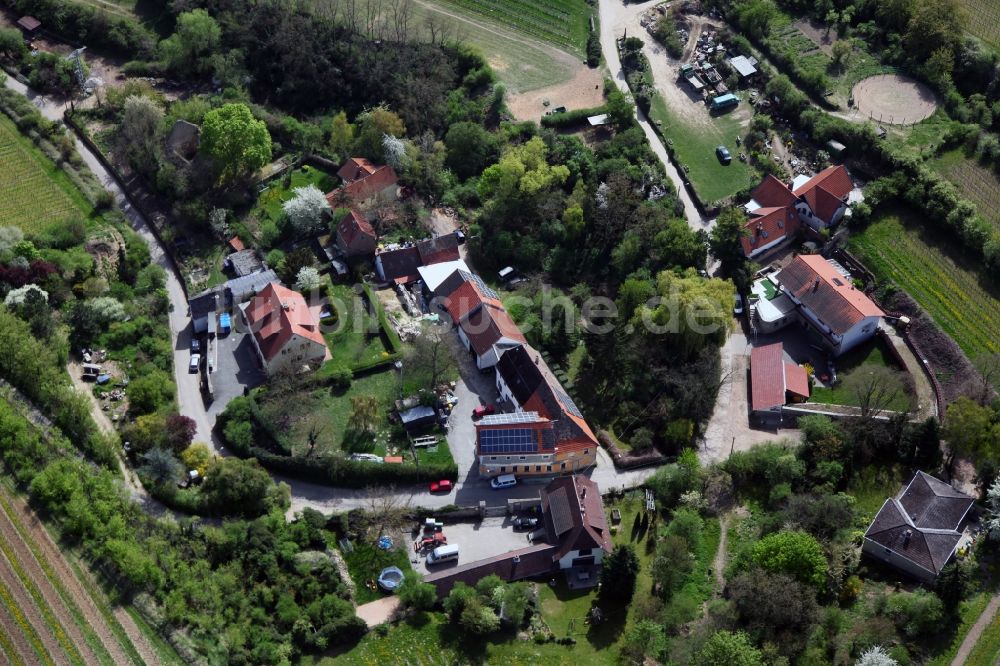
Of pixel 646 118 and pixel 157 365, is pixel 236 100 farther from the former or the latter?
pixel 646 118

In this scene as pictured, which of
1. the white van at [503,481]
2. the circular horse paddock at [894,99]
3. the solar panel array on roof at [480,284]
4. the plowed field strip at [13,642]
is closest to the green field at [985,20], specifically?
the circular horse paddock at [894,99]

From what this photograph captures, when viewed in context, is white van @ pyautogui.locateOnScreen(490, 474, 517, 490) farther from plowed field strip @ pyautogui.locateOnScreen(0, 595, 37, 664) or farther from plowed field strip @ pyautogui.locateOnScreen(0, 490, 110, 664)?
plowed field strip @ pyautogui.locateOnScreen(0, 595, 37, 664)

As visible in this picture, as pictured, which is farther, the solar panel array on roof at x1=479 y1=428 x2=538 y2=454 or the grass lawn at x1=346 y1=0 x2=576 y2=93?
the grass lawn at x1=346 y1=0 x2=576 y2=93

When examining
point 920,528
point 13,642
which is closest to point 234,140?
point 13,642

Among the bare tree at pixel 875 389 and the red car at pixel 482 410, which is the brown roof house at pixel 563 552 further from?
the bare tree at pixel 875 389

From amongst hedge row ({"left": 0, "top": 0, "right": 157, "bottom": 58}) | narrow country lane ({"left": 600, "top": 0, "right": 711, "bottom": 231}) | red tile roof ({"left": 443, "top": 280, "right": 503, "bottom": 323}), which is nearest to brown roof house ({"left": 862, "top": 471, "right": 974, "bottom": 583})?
narrow country lane ({"left": 600, "top": 0, "right": 711, "bottom": 231})

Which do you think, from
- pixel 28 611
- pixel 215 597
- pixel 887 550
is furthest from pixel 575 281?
pixel 28 611
